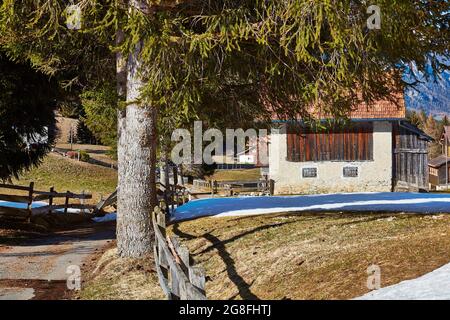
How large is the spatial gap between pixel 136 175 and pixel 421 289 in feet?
23.9

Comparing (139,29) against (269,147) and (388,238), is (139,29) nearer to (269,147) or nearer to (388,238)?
(388,238)

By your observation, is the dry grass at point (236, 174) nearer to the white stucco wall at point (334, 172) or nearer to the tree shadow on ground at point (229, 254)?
the white stucco wall at point (334, 172)

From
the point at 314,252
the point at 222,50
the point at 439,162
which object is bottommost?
the point at 314,252

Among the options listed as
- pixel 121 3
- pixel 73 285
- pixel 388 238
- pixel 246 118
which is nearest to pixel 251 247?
pixel 388 238

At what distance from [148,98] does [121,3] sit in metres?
2.23

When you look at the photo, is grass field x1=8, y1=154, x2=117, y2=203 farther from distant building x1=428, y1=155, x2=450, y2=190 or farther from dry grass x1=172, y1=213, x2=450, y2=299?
distant building x1=428, y1=155, x2=450, y2=190

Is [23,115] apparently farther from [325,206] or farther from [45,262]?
[325,206]

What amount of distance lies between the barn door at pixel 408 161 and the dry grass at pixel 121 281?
84.1 feet

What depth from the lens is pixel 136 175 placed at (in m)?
12.8

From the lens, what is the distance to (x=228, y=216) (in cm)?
1734

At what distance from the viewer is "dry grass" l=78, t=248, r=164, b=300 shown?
10.4m

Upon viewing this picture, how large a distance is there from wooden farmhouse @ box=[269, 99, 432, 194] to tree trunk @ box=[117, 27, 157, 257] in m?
22.9

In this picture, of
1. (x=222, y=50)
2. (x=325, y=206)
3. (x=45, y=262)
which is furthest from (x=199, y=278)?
(x=325, y=206)

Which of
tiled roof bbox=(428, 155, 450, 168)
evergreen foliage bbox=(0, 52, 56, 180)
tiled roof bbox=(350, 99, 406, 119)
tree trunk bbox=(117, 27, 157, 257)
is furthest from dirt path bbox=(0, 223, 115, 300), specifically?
tiled roof bbox=(428, 155, 450, 168)
